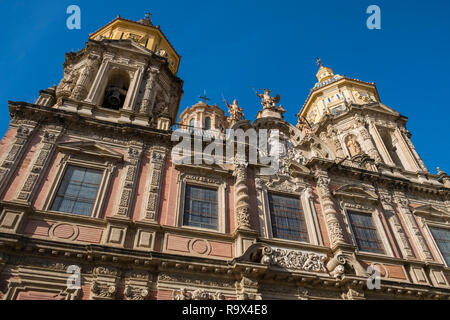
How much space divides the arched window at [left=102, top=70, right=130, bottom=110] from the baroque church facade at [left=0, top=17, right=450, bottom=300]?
0.08m

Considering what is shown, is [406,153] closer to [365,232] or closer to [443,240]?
[443,240]

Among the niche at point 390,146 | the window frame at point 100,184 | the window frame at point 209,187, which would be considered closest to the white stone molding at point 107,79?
the window frame at point 100,184

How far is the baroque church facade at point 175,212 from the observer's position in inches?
413

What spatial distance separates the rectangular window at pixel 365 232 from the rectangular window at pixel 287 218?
241 centimetres

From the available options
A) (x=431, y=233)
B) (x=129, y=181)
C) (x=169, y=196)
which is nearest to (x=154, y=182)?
(x=169, y=196)

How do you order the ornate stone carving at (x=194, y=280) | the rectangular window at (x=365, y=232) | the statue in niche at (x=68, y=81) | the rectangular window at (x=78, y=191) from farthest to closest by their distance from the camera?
the statue in niche at (x=68, y=81) < the rectangular window at (x=365, y=232) < the rectangular window at (x=78, y=191) < the ornate stone carving at (x=194, y=280)

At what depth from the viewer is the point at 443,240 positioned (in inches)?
629

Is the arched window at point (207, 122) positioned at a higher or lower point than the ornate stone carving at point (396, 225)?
higher

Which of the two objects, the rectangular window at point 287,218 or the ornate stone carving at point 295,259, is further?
the rectangular window at point 287,218

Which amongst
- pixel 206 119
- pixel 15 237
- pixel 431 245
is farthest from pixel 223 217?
pixel 206 119

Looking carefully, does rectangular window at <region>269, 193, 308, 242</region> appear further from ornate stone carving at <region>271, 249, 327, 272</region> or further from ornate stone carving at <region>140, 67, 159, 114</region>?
ornate stone carving at <region>140, 67, 159, 114</region>

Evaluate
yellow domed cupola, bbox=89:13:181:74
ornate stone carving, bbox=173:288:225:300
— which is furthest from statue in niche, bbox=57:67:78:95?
ornate stone carving, bbox=173:288:225:300

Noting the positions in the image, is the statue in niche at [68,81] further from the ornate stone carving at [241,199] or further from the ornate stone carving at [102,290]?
the ornate stone carving at [102,290]

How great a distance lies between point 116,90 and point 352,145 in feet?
48.4
